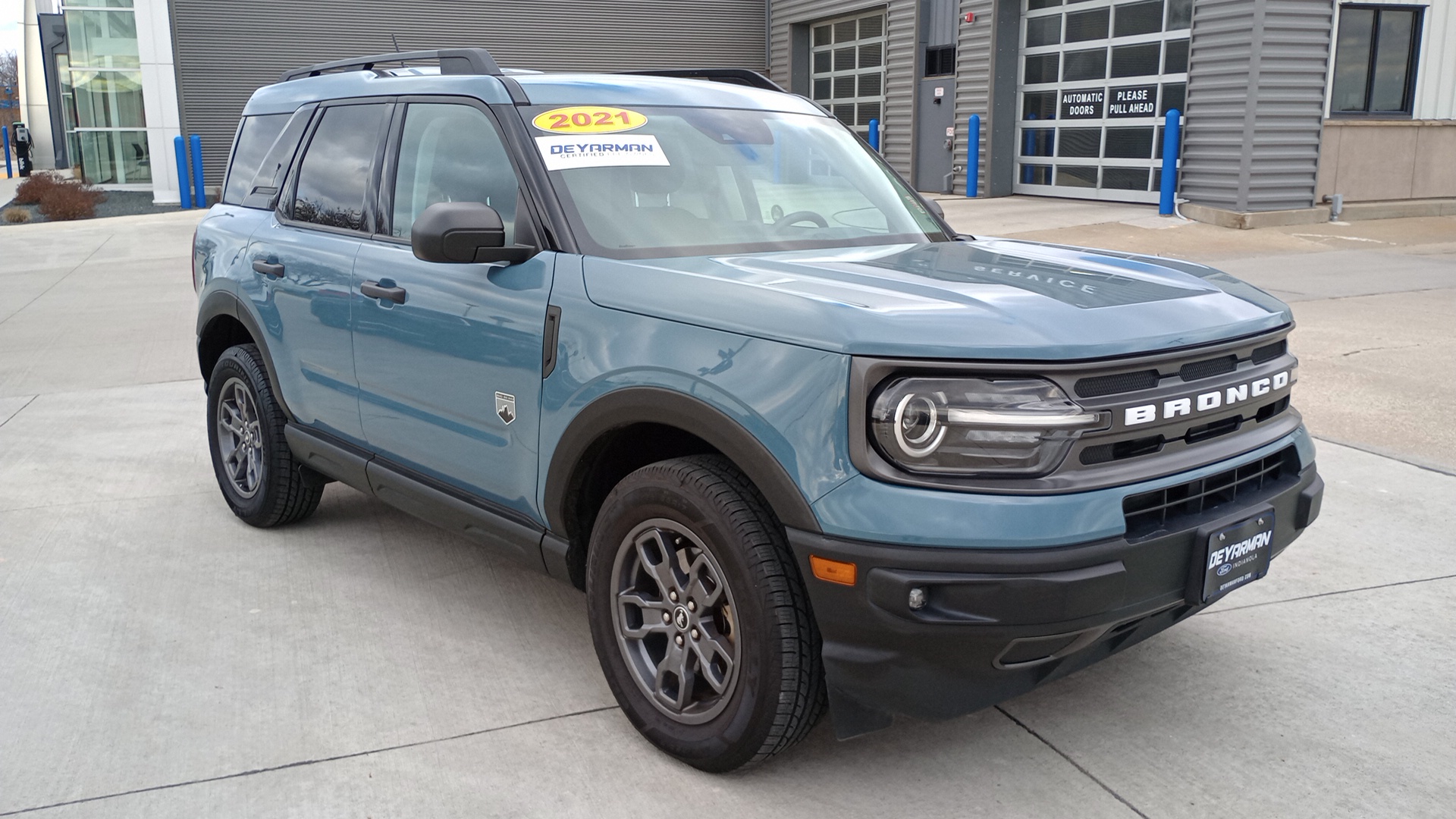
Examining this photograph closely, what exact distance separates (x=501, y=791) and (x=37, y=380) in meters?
6.78

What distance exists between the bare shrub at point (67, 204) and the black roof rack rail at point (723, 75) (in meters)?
22.2

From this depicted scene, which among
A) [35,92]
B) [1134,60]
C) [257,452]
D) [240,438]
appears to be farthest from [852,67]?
[35,92]

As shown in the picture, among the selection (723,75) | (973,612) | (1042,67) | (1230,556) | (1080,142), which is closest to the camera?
(973,612)

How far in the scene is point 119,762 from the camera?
3.12 m

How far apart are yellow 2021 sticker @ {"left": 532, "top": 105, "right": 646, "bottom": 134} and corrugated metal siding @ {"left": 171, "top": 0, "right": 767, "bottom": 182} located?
22.6 meters

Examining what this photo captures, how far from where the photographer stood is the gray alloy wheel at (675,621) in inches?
116

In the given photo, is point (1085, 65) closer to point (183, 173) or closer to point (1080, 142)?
point (1080, 142)

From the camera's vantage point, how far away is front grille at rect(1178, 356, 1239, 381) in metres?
2.84

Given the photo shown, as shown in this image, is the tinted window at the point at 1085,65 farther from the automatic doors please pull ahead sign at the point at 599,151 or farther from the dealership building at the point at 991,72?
the automatic doors please pull ahead sign at the point at 599,151

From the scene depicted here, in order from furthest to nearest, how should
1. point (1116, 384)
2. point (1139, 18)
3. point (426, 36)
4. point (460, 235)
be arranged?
point (426, 36) → point (1139, 18) → point (460, 235) → point (1116, 384)

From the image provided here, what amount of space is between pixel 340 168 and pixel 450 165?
0.78 metres

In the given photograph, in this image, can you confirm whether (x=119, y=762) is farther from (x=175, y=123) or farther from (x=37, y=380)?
(x=175, y=123)

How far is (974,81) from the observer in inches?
797

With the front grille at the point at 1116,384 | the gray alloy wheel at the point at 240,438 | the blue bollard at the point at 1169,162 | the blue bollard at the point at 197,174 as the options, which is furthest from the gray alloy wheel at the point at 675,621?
Answer: the blue bollard at the point at 197,174
